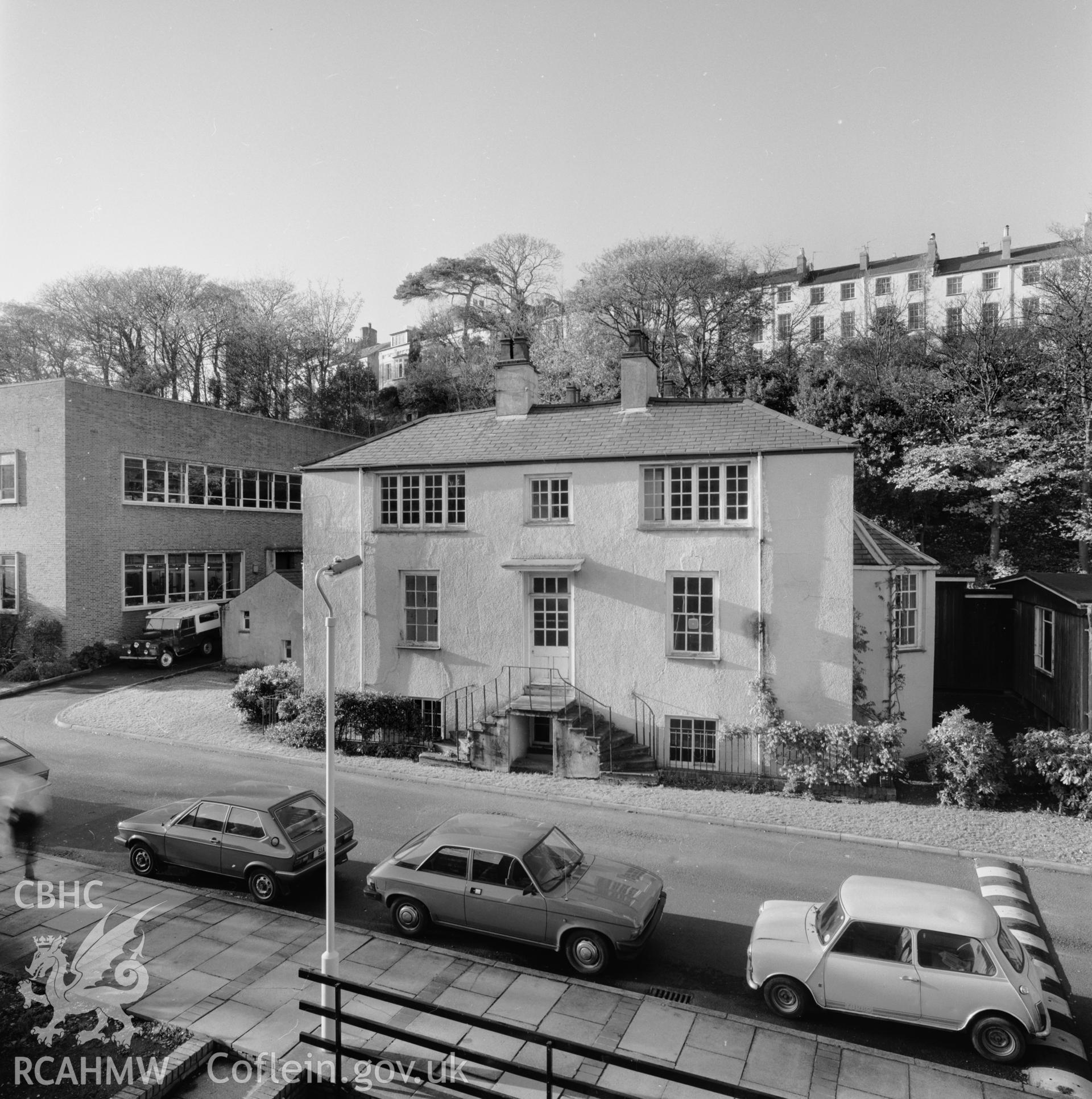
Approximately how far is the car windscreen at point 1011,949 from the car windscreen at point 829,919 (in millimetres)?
1578

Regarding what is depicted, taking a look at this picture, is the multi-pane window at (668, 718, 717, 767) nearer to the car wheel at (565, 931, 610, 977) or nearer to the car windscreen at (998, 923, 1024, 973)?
the car wheel at (565, 931, 610, 977)

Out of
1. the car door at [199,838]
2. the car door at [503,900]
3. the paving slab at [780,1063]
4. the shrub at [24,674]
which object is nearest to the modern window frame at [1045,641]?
the paving slab at [780,1063]

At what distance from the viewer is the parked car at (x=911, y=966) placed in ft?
26.4

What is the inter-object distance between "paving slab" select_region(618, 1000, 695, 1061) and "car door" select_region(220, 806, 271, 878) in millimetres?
5916

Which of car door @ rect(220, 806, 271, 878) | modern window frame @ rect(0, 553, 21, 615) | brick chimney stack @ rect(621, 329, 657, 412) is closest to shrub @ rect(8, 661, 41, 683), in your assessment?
modern window frame @ rect(0, 553, 21, 615)

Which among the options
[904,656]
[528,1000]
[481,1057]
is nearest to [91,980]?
[528,1000]

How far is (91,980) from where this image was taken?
902cm

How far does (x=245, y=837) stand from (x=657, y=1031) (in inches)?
263

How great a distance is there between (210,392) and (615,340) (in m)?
28.0

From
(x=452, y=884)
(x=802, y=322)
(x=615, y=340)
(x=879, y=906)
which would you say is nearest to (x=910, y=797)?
(x=879, y=906)

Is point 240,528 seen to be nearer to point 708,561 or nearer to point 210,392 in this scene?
point 210,392

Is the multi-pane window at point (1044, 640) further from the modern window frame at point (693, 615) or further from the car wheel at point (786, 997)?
the car wheel at point (786, 997)

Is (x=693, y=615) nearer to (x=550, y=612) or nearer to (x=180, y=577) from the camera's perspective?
(x=550, y=612)

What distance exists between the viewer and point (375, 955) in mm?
9914
